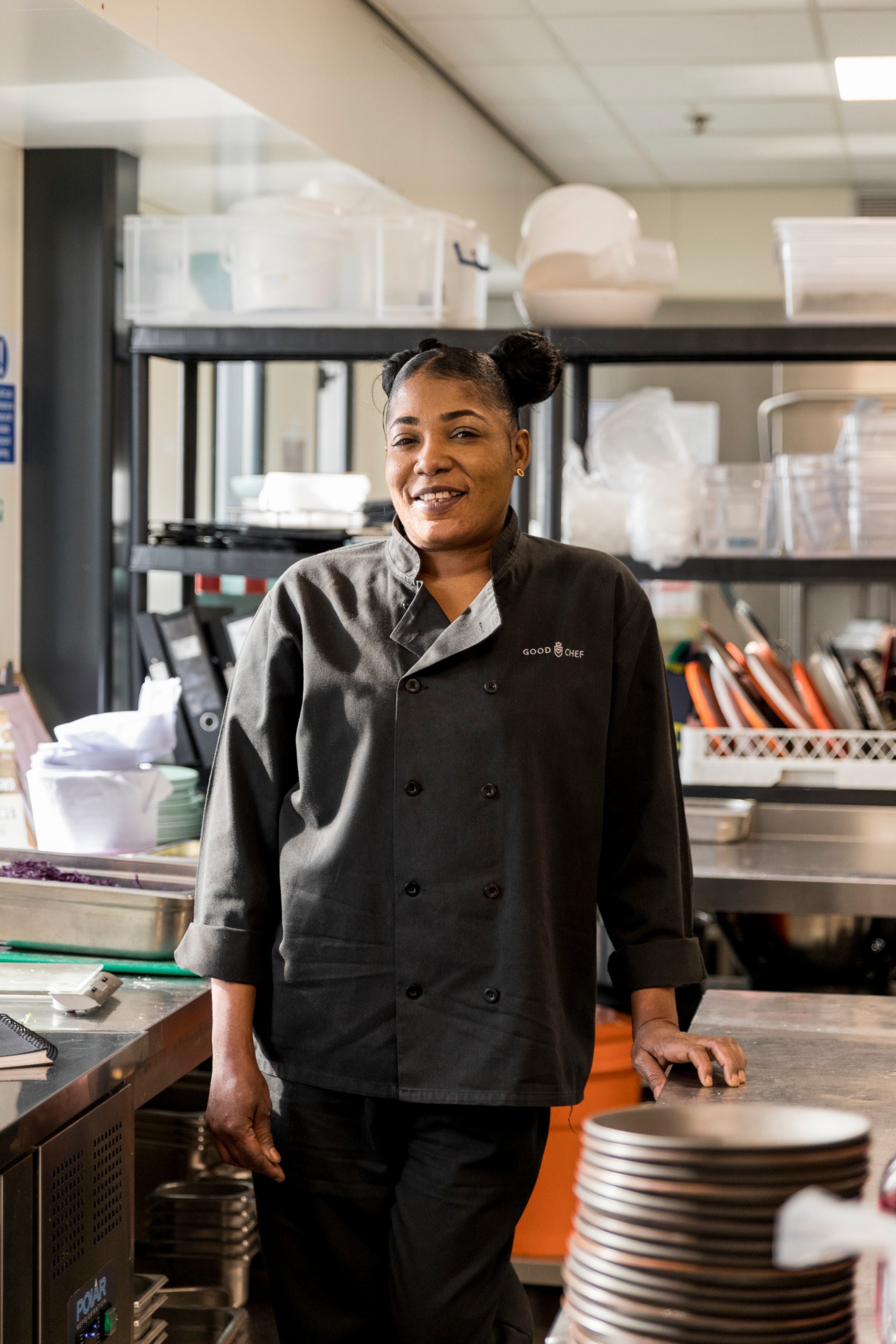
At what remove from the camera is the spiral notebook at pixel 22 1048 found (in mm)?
1564

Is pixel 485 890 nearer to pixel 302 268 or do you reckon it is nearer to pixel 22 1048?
pixel 22 1048

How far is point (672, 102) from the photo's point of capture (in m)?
4.68

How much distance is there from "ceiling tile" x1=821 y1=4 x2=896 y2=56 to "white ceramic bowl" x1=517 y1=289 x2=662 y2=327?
1288mm

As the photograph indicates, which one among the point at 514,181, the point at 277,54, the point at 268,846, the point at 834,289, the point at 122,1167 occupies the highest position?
the point at 514,181

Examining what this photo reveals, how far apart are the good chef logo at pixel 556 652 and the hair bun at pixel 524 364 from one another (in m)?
0.28

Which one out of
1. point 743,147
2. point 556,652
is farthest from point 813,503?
point 743,147

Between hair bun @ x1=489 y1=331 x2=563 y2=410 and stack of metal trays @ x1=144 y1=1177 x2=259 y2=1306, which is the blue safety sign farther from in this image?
hair bun @ x1=489 y1=331 x2=563 y2=410

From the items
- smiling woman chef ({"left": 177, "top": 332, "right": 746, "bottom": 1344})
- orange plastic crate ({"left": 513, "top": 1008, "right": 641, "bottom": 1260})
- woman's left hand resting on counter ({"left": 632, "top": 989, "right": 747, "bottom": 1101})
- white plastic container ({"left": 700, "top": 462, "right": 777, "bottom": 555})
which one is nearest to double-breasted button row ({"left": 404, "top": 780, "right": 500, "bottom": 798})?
smiling woman chef ({"left": 177, "top": 332, "right": 746, "bottom": 1344})

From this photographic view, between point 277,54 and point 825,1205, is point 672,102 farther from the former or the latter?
point 825,1205

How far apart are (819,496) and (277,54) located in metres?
1.49

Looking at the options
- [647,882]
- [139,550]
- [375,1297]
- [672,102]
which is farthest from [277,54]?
[375,1297]

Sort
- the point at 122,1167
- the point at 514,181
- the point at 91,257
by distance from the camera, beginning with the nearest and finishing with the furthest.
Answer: the point at 122,1167 < the point at 91,257 < the point at 514,181

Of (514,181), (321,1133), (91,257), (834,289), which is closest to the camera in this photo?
(321,1133)

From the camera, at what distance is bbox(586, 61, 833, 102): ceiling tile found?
4.29 m
